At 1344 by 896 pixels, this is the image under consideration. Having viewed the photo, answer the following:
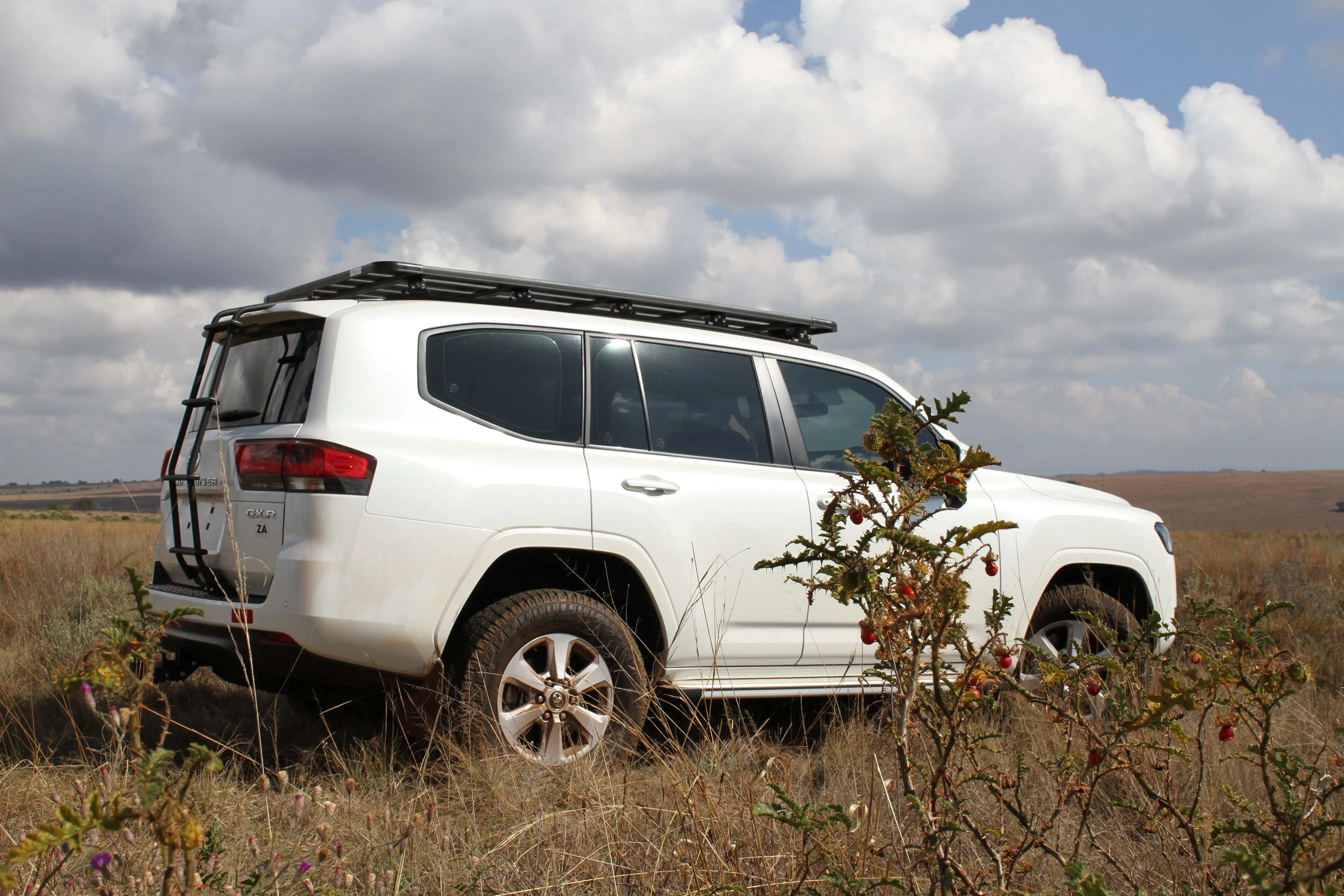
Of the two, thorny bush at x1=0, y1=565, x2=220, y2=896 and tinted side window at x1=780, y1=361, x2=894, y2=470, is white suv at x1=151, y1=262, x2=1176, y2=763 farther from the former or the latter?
thorny bush at x1=0, y1=565, x2=220, y2=896

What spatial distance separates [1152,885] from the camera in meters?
2.58

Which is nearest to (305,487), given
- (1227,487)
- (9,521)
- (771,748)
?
(771,748)

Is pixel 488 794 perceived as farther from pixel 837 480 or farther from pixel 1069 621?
pixel 1069 621

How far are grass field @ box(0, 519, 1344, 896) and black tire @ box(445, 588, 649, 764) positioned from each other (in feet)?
0.43

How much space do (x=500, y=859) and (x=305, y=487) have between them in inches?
53.9

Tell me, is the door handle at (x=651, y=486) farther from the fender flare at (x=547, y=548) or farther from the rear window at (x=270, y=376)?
the rear window at (x=270, y=376)

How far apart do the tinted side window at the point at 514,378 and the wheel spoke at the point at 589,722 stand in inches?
39.0

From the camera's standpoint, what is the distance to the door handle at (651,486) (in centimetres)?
375

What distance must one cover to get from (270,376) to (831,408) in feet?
8.12

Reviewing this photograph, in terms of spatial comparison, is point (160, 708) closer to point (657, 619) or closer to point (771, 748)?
point (657, 619)

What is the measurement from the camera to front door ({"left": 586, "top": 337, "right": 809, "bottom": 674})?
3764mm

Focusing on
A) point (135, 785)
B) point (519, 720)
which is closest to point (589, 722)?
point (519, 720)

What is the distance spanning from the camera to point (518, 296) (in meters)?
4.10

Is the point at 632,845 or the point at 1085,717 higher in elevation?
the point at 1085,717
